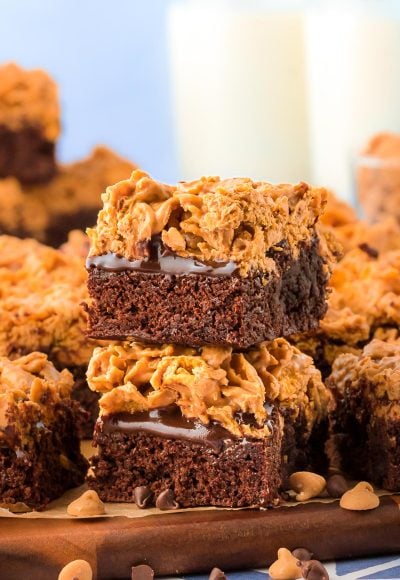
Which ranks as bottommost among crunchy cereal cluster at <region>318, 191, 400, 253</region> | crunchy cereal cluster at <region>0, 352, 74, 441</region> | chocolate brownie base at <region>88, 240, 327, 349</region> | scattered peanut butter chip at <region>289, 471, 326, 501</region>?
scattered peanut butter chip at <region>289, 471, 326, 501</region>

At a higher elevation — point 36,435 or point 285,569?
point 36,435

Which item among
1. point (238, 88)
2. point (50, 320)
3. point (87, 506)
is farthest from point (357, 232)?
point (238, 88)

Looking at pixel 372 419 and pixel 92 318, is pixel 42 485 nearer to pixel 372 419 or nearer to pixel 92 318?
pixel 92 318

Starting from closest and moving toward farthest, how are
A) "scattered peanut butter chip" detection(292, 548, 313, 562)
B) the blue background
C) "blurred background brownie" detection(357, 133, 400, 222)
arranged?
"scattered peanut butter chip" detection(292, 548, 313, 562) → "blurred background brownie" detection(357, 133, 400, 222) → the blue background

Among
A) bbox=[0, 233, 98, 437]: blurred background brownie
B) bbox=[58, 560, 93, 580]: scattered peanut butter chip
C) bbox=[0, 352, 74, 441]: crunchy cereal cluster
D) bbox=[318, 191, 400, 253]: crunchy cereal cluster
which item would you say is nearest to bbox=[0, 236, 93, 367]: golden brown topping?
bbox=[0, 233, 98, 437]: blurred background brownie

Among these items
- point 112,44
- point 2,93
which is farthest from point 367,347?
point 112,44

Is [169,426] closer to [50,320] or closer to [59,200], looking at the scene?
[50,320]

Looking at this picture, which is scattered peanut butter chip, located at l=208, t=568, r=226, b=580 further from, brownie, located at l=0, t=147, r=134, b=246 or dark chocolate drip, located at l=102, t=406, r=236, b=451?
brownie, located at l=0, t=147, r=134, b=246
